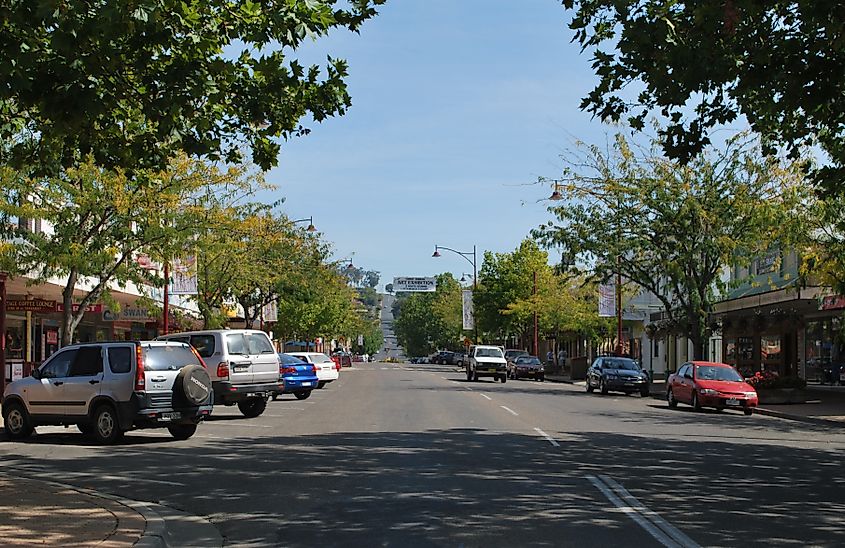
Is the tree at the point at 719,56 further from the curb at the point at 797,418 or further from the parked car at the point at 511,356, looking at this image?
the parked car at the point at 511,356

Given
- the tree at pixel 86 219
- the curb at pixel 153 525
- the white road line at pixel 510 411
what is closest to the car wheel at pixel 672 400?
the white road line at pixel 510 411

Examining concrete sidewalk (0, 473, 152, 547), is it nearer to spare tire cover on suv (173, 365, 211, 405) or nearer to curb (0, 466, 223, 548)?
curb (0, 466, 223, 548)

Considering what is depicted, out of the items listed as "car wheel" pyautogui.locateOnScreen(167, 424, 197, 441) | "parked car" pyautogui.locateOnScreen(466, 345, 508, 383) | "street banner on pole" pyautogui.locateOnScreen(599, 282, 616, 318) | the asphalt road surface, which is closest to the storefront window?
the asphalt road surface

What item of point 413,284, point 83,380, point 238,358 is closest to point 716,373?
point 238,358

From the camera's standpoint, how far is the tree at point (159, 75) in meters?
9.27

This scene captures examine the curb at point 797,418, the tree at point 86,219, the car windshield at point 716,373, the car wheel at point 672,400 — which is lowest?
the curb at point 797,418

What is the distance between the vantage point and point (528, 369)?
59438 millimetres

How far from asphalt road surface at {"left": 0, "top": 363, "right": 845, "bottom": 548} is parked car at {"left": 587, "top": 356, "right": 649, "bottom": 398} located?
15.2 m

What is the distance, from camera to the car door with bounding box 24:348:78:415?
18422mm

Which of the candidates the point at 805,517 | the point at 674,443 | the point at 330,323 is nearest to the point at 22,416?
the point at 674,443

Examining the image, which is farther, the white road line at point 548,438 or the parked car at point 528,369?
the parked car at point 528,369

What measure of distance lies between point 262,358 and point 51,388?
6259mm

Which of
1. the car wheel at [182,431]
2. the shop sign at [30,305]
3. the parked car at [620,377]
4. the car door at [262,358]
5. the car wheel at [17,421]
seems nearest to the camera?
the car wheel at [17,421]

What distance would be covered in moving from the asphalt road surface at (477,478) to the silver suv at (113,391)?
468mm
